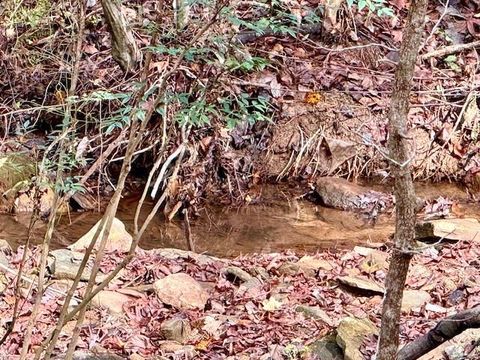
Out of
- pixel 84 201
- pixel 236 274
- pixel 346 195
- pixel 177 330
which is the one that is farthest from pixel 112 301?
pixel 346 195

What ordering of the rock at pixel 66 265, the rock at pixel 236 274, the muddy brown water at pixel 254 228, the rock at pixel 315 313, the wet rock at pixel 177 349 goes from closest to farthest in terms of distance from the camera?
the wet rock at pixel 177 349 < the rock at pixel 315 313 < the rock at pixel 66 265 < the rock at pixel 236 274 < the muddy brown water at pixel 254 228

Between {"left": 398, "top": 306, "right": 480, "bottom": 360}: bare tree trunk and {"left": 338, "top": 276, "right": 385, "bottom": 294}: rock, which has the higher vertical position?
{"left": 398, "top": 306, "right": 480, "bottom": 360}: bare tree trunk

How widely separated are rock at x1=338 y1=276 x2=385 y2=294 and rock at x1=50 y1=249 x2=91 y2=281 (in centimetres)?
174

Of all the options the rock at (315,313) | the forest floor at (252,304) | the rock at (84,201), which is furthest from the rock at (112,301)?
the rock at (84,201)

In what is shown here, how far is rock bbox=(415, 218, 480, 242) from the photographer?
5242 millimetres

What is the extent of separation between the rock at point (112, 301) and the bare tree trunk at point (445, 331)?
2206 millimetres

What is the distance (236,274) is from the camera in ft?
15.3

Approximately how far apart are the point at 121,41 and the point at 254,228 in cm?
233

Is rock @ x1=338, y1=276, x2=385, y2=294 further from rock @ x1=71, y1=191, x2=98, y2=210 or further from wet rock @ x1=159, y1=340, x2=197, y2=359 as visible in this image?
rock @ x1=71, y1=191, x2=98, y2=210

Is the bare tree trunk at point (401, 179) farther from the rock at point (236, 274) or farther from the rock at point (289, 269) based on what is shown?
the rock at point (289, 269)

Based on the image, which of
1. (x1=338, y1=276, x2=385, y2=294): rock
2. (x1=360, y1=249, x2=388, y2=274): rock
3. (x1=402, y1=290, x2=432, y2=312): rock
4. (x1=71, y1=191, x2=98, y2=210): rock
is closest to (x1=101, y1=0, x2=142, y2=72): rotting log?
(x1=71, y1=191, x2=98, y2=210): rock

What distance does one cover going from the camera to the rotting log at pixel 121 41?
620 centimetres

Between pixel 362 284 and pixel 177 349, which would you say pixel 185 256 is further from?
pixel 177 349

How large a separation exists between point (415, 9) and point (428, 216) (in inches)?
191
